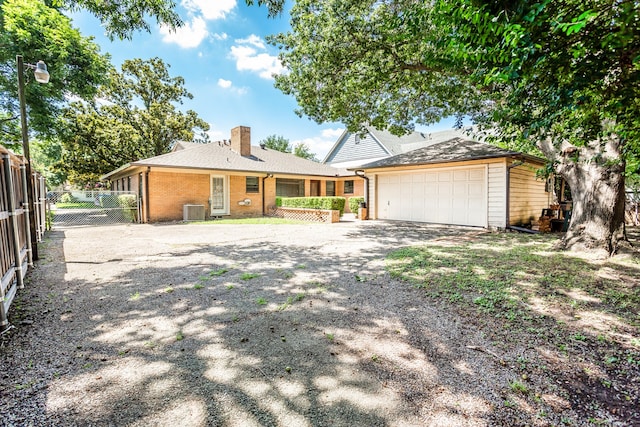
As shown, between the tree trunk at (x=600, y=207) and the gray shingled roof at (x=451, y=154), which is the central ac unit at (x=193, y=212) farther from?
the tree trunk at (x=600, y=207)

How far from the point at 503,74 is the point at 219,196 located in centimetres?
1442

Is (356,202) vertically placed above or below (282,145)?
below

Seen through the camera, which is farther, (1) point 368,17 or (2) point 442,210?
(2) point 442,210

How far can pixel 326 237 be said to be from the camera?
938 cm

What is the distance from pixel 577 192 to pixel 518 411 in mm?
7844

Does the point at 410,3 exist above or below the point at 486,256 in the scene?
above

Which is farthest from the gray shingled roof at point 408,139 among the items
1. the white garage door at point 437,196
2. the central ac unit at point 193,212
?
the central ac unit at point 193,212

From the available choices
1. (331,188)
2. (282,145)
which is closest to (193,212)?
(331,188)

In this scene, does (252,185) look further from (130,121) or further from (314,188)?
(130,121)

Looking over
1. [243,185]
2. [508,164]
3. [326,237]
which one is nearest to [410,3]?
[508,164]

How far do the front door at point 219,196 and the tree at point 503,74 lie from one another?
6470 mm

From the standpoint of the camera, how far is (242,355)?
2.55 metres

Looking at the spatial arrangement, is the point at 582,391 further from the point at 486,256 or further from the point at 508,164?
the point at 508,164

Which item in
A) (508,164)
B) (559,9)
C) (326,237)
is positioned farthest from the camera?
(508,164)
